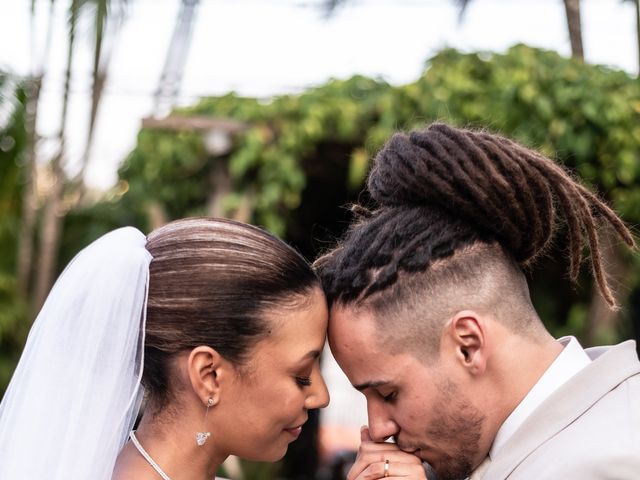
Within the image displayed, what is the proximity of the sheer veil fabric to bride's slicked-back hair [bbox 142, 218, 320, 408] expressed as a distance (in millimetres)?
45

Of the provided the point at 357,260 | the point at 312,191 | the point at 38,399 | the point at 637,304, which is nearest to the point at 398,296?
the point at 357,260

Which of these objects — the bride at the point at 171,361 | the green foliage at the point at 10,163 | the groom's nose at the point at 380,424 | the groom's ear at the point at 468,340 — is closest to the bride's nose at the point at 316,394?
the bride at the point at 171,361

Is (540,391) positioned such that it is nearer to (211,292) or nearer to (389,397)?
(389,397)

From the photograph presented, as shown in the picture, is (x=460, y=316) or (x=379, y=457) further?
(x=379, y=457)

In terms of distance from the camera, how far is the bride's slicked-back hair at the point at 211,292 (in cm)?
264

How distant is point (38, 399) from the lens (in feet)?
8.99

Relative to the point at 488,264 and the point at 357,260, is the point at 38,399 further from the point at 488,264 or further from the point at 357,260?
the point at 488,264

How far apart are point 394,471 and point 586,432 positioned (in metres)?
0.58

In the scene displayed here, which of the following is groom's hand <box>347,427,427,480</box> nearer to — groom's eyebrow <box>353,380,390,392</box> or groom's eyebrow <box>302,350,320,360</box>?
groom's eyebrow <box>353,380,390,392</box>

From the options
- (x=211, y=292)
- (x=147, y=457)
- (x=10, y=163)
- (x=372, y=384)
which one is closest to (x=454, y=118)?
(x=10, y=163)

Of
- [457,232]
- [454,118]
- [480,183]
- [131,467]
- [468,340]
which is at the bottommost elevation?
[454,118]

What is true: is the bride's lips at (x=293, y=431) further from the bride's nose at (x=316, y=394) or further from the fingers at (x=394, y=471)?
the fingers at (x=394, y=471)

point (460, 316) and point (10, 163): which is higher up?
point (460, 316)

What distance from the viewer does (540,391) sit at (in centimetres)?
272
